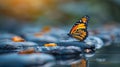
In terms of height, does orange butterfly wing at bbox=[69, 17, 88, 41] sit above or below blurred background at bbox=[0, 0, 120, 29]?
below

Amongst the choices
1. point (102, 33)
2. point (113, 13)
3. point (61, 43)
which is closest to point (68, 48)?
point (61, 43)

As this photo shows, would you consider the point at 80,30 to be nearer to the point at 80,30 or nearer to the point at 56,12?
the point at 80,30

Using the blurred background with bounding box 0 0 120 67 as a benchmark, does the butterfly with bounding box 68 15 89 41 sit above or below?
below

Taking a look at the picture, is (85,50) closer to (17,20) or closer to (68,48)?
(68,48)

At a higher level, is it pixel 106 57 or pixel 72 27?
pixel 72 27

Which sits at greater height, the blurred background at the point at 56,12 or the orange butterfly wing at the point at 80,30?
the blurred background at the point at 56,12
